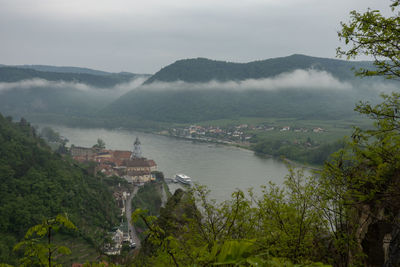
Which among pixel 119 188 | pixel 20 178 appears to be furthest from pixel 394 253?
pixel 119 188

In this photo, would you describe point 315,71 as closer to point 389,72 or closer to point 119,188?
point 119,188

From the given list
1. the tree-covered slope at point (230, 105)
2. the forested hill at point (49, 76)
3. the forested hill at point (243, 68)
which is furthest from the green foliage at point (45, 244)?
the forested hill at point (49, 76)

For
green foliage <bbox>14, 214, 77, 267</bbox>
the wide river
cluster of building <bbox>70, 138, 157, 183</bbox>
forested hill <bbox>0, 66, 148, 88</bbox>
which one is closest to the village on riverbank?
cluster of building <bbox>70, 138, 157, 183</bbox>

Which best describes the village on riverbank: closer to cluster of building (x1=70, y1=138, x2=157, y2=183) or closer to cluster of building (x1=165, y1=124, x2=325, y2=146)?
cluster of building (x1=70, y1=138, x2=157, y2=183)

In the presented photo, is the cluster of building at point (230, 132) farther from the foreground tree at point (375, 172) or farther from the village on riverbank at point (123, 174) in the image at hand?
the foreground tree at point (375, 172)

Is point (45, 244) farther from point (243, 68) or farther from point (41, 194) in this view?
point (243, 68)
